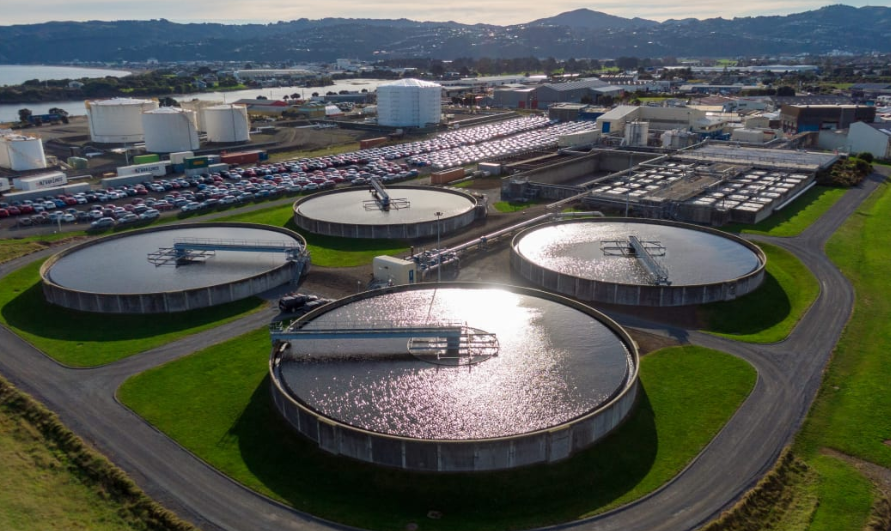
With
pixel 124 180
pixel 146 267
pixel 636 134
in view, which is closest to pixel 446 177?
pixel 636 134

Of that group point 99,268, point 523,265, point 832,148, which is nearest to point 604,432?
point 523,265

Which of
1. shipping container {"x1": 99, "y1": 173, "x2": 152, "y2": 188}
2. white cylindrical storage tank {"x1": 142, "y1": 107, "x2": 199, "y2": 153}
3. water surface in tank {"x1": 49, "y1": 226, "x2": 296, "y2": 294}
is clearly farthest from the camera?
white cylindrical storage tank {"x1": 142, "y1": 107, "x2": 199, "y2": 153}

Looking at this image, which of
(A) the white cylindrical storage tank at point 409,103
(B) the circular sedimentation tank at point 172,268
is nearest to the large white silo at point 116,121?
(A) the white cylindrical storage tank at point 409,103

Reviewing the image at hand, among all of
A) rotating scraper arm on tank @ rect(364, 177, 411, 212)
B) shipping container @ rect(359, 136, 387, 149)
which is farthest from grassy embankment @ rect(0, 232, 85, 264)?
shipping container @ rect(359, 136, 387, 149)

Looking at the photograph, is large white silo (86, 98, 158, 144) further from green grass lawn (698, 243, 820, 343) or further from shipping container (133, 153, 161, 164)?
green grass lawn (698, 243, 820, 343)

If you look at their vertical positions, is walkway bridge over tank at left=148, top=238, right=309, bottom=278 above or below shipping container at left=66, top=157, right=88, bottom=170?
below

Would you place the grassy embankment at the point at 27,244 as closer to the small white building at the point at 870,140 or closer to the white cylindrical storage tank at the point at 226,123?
the white cylindrical storage tank at the point at 226,123
